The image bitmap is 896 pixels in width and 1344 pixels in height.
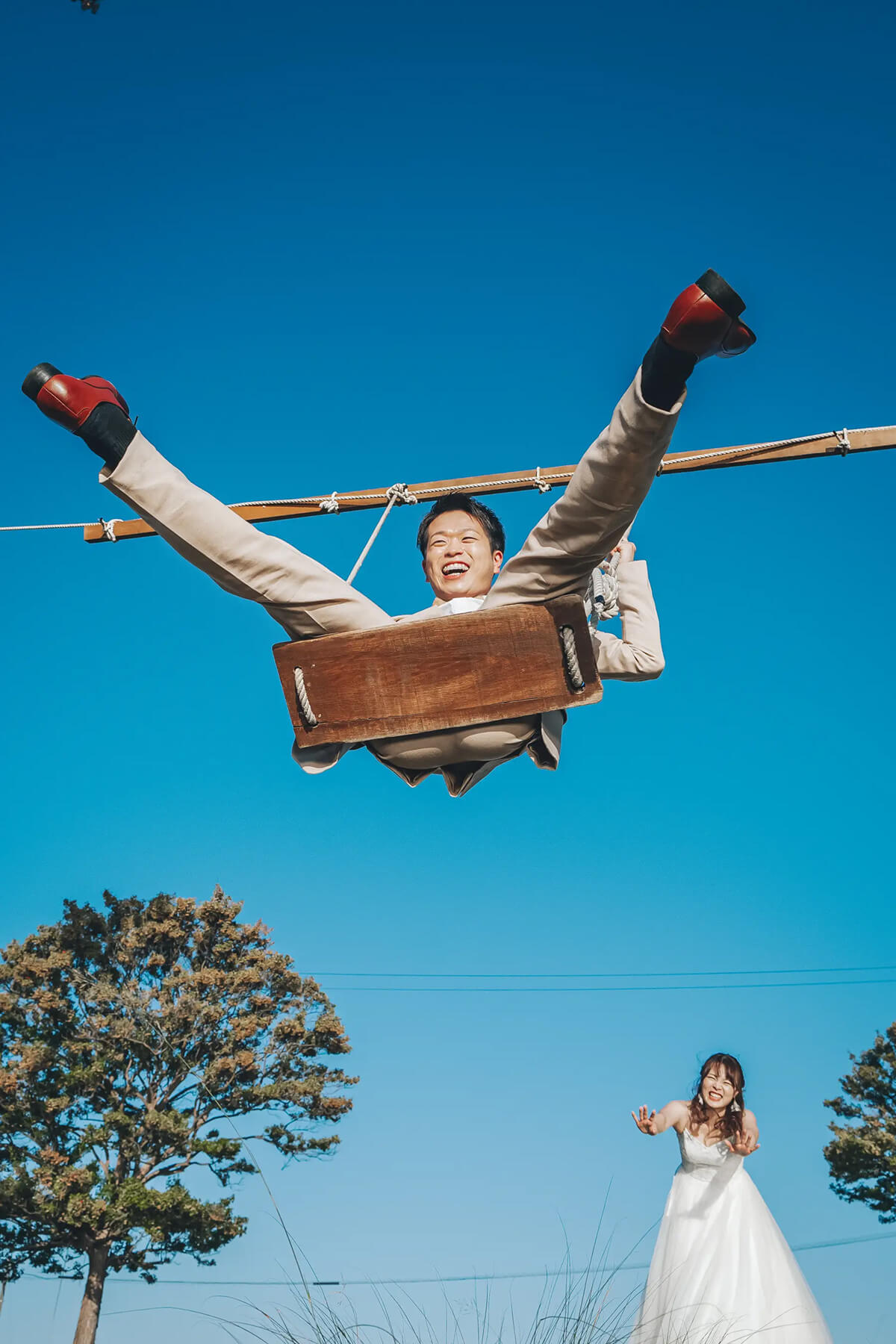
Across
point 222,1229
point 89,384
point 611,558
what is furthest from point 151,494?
point 222,1229

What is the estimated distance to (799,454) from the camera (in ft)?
12.5

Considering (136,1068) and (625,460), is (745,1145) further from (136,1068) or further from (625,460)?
(136,1068)

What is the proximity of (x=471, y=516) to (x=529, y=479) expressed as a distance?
37 cm

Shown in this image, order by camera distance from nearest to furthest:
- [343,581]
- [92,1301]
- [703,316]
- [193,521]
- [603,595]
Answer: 1. [703,316]
2. [193,521]
3. [343,581]
4. [603,595]
5. [92,1301]

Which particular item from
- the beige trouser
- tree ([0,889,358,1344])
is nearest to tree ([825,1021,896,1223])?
tree ([0,889,358,1344])

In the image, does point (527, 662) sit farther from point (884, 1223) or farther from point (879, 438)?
point (884, 1223)

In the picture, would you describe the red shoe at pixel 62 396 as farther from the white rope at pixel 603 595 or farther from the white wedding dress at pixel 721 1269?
the white wedding dress at pixel 721 1269

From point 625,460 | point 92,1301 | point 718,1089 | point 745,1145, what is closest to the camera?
point 625,460

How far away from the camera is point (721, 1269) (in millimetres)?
4363

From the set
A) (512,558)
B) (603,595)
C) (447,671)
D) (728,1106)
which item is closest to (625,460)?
(512,558)

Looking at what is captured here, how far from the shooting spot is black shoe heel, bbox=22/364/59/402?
3.00 m

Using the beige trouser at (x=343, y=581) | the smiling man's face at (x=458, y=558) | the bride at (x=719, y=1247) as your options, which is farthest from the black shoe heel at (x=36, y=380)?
the bride at (x=719, y=1247)

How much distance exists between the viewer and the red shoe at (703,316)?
2.39 m

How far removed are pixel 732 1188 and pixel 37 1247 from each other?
10.9 meters
